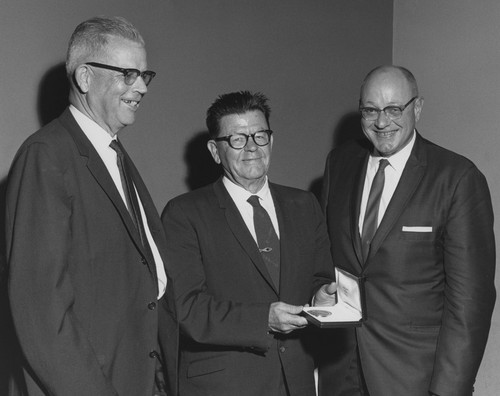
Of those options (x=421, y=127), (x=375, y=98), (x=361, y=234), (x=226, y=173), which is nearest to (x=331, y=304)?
(x=361, y=234)

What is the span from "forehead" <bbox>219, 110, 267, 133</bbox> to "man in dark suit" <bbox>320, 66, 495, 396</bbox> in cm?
45

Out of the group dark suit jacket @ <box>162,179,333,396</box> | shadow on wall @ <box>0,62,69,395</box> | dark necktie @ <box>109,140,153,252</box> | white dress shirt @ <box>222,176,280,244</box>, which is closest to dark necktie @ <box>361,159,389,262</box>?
dark suit jacket @ <box>162,179,333,396</box>

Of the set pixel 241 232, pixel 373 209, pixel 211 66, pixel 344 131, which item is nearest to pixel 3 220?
pixel 241 232

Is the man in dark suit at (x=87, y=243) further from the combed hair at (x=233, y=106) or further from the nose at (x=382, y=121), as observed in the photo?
the nose at (x=382, y=121)

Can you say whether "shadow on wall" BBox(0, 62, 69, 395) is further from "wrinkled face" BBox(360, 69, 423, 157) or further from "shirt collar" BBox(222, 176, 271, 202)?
"wrinkled face" BBox(360, 69, 423, 157)

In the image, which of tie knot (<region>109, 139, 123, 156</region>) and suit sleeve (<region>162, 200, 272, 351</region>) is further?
suit sleeve (<region>162, 200, 272, 351</region>)

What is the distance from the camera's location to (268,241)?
2.45m

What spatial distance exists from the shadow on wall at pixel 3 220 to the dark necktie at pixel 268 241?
0.89 m

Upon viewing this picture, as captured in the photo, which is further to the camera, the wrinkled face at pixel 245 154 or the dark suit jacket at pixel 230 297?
the wrinkled face at pixel 245 154

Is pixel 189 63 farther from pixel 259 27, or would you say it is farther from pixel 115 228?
pixel 115 228

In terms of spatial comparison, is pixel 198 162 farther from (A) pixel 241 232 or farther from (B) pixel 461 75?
(B) pixel 461 75

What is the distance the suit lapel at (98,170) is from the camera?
1.88 metres

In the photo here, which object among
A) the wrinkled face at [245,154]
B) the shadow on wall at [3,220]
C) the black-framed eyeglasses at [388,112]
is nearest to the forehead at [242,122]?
the wrinkled face at [245,154]

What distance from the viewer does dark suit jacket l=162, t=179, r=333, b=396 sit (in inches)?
91.4
